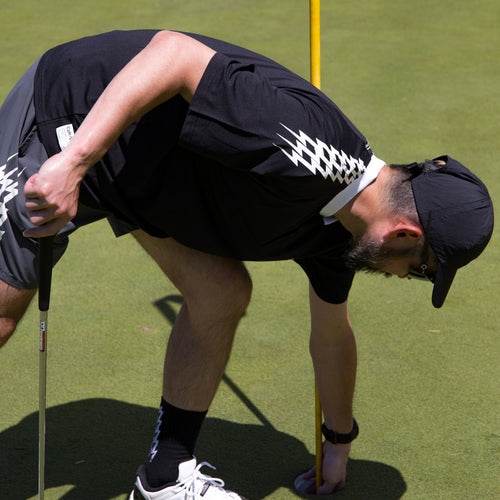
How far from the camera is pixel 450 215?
78.1 inches

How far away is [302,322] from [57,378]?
95 centimetres

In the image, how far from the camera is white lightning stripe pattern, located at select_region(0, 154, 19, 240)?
1.99 meters

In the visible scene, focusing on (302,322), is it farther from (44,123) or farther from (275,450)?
(44,123)

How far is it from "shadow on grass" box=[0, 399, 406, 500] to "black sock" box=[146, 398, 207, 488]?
0.83ft

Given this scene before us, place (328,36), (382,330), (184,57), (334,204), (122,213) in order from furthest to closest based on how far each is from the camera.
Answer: (328,36)
(382,330)
(122,213)
(334,204)
(184,57)

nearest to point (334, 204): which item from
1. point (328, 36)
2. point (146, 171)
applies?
point (146, 171)

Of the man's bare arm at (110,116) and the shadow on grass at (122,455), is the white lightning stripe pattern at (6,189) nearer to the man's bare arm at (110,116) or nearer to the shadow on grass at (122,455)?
the man's bare arm at (110,116)

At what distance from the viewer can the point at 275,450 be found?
256 cm

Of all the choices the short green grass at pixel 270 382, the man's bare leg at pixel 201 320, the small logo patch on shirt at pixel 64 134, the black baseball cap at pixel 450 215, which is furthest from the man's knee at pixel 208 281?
the short green grass at pixel 270 382

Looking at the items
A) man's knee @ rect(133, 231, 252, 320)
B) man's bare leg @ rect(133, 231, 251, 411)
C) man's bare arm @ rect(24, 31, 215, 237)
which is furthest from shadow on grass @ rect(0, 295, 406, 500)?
man's bare arm @ rect(24, 31, 215, 237)

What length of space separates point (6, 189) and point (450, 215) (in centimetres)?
108

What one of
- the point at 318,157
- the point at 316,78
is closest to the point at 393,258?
the point at 318,157

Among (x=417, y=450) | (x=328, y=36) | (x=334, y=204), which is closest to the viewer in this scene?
(x=334, y=204)

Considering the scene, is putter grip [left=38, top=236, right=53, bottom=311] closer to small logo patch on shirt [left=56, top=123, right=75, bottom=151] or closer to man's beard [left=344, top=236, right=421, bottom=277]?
small logo patch on shirt [left=56, top=123, right=75, bottom=151]
